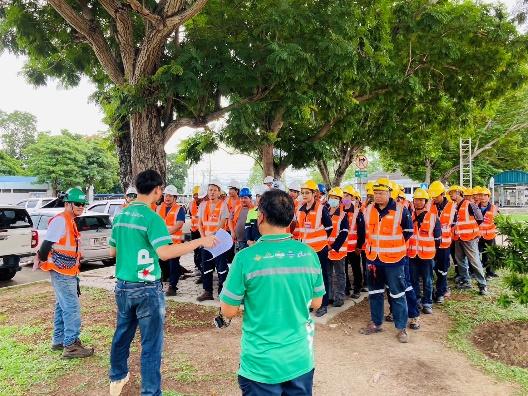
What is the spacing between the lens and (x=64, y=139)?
1505 inches

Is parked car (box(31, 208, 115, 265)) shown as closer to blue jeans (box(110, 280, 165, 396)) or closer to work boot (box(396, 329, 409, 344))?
blue jeans (box(110, 280, 165, 396))

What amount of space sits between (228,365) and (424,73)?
11683mm

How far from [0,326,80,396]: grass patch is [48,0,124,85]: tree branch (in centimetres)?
524

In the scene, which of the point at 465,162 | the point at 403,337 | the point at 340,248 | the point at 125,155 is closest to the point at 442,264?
the point at 340,248

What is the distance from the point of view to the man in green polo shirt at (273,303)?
236 centimetres

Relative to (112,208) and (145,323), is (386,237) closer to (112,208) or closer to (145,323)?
(145,323)

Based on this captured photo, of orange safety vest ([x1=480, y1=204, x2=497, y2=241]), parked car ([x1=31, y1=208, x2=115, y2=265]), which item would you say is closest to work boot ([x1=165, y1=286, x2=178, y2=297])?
parked car ([x1=31, y1=208, x2=115, y2=265])

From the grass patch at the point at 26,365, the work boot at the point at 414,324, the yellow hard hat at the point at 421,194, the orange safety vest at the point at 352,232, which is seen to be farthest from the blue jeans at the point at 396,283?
the grass patch at the point at 26,365

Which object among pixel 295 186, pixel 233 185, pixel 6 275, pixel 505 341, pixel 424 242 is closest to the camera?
pixel 505 341

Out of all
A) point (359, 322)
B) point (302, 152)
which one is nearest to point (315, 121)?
point (302, 152)

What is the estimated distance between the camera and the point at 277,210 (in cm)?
243

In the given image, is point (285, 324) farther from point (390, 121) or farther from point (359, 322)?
point (390, 121)

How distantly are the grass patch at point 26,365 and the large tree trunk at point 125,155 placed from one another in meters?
4.19

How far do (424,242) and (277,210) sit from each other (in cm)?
446
